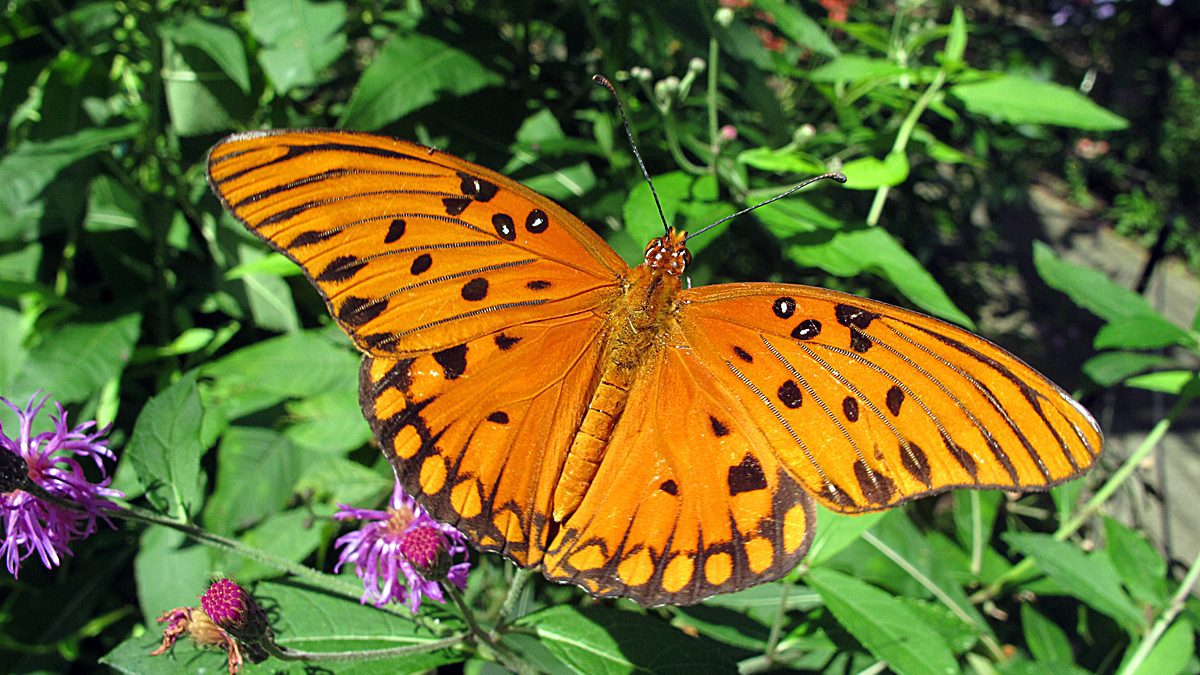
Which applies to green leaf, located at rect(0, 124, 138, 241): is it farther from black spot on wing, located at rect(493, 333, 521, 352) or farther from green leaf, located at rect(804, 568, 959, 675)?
green leaf, located at rect(804, 568, 959, 675)

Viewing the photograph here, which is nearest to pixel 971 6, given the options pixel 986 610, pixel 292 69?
pixel 986 610

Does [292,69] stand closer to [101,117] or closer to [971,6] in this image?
[101,117]

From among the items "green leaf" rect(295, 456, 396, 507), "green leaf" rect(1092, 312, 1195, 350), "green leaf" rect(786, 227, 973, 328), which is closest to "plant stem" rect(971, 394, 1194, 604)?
"green leaf" rect(1092, 312, 1195, 350)

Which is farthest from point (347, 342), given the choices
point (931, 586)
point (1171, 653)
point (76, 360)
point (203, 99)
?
point (1171, 653)

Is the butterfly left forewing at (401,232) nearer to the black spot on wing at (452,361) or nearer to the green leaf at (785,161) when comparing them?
the black spot on wing at (452,361)

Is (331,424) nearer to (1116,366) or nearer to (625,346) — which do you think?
(625,346)

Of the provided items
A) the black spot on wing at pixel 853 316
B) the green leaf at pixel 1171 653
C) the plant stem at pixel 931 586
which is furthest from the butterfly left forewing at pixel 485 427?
the green leaf at pixel 1171 653
